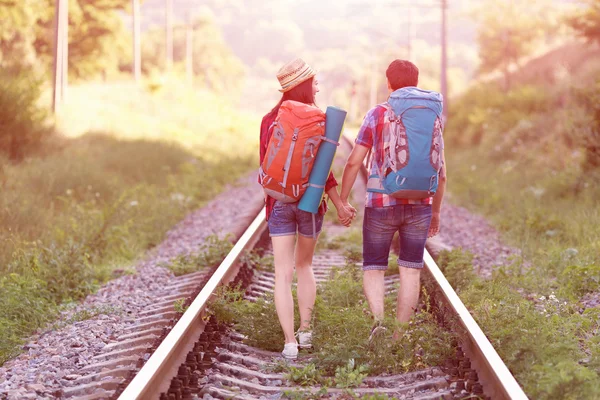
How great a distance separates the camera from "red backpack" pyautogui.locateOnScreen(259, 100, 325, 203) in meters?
4.71

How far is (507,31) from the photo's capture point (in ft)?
121

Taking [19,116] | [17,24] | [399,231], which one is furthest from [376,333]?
[17,24]

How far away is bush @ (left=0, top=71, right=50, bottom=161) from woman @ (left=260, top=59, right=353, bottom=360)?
9.89 meters

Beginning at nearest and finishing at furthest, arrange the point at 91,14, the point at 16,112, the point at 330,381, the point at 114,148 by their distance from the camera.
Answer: the point at 330,381, the point at 16,112, the point at 114,148, the point at 91,14

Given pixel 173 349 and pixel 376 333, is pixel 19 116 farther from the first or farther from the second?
pixel 376 333

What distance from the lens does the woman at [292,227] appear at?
15.9ft

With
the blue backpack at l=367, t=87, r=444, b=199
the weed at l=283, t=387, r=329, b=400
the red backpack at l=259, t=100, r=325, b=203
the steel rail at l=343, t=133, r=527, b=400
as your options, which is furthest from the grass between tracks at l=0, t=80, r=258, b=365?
the steel rail at l=343, t=133, r=527, b=400

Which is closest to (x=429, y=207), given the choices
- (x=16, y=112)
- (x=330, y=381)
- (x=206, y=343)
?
(x=330, y=381)

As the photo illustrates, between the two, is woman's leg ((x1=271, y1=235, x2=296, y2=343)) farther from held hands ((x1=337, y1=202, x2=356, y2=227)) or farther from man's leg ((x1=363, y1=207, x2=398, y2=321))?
man's leg ((x1=363, y1=207, x2=398, y2=321))

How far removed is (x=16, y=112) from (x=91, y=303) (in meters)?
8.50

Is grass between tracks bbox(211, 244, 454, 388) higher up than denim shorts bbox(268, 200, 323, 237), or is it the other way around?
denim shorts bbox(268, 200, 323, 237)

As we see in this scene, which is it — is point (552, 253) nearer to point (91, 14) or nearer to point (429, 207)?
point (429, 207)

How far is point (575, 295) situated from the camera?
6.79m

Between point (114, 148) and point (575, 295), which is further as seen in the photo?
point (114, 148)
